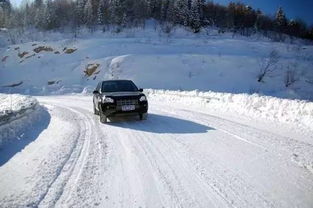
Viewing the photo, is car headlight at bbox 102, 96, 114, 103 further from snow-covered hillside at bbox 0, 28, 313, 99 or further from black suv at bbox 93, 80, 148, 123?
snow-covered hillside at bbox 0, 28, 313, 99

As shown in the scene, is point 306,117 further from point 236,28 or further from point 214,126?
point 236,28

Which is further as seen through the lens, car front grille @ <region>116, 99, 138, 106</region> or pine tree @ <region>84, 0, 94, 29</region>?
pine tree @ <region>84, 0, 94, 29</region>

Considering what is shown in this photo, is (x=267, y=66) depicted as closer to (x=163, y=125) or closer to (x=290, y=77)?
(x=290, y=77)

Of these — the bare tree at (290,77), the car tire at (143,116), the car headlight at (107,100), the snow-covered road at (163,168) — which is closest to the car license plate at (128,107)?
the car headlight at (107,100)

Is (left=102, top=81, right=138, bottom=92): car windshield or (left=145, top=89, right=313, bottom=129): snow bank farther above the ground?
(left=102, top=81, right=138, bottom=92): car windshield

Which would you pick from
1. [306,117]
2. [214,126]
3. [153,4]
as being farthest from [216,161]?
[153,4]

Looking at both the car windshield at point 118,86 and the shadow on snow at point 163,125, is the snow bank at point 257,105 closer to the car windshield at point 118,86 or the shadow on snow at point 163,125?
the shadow on snow at point 163,125

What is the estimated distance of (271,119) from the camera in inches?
454

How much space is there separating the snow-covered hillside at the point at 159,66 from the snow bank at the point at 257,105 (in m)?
15.2

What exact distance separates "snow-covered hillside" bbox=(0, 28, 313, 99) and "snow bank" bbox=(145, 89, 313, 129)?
15.2 meters

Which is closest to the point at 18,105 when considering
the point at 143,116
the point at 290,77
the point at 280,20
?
the point at 143,116

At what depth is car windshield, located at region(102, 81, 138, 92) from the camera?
1250cm

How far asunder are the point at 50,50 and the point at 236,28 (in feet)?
183

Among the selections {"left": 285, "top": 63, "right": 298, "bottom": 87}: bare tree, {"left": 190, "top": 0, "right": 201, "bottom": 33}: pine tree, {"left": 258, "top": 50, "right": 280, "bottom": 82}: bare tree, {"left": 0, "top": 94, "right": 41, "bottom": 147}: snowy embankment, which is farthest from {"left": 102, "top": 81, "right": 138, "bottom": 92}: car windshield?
{"left": 190, "top": 0, "right": 201, "bottom": 33}: pine tree
